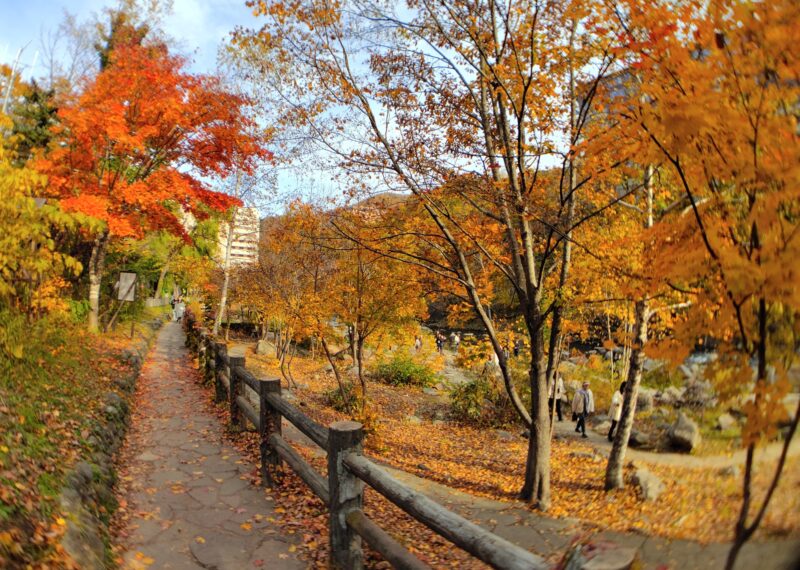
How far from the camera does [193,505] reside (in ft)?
14.8

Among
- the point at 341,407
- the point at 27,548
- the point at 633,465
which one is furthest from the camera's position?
the point at 341,407

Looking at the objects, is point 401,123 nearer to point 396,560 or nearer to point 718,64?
point 718,64

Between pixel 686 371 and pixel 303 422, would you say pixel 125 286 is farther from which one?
pixel 686 371

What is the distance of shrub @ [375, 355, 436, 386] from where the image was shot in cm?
2088

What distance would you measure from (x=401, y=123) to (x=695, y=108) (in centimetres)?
585

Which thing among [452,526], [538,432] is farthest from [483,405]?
[452,526]

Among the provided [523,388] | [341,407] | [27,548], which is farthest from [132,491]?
[523,388]

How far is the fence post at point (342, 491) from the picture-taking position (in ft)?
11.5

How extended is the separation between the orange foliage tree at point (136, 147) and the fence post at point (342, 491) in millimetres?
9970

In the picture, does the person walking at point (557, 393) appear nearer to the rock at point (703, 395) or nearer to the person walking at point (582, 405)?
the person walking at point (582, 405)

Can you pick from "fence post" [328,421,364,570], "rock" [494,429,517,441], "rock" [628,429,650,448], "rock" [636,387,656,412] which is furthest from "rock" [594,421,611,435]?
"fence post" [328,421,364,570]

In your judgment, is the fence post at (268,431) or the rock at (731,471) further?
the fence post at (268,431)

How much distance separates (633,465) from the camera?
9.86m

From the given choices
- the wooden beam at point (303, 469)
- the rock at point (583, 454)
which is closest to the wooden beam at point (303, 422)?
the wooden beam at point (303, 469)
